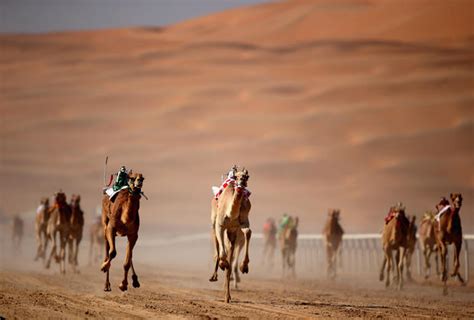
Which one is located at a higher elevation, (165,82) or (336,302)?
(165,82)

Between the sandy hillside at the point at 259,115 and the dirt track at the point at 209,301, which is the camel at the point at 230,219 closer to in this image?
the dirt track at the point at 209,301

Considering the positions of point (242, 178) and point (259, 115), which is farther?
Answer: point (259, 115)

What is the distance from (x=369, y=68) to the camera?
129375mm

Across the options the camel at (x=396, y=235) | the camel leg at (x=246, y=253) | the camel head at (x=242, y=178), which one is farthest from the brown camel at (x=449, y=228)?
the camel head at (x=242, y=178)

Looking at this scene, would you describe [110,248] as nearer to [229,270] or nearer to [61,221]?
[229,270]

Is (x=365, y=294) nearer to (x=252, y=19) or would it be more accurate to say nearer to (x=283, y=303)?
(x=283, y=303)

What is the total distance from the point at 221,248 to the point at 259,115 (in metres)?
97.6

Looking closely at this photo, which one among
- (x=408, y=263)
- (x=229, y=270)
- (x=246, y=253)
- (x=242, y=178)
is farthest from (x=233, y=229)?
(x=408, y=263)

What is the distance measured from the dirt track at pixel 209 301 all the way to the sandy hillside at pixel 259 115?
137ft

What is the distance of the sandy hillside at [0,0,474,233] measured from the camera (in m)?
96.4

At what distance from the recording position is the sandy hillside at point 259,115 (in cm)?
9644

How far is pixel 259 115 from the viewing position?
4717 inches

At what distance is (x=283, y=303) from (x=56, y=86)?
112598mm

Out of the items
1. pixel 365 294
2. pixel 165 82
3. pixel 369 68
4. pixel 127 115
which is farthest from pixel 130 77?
pixel 365 294
